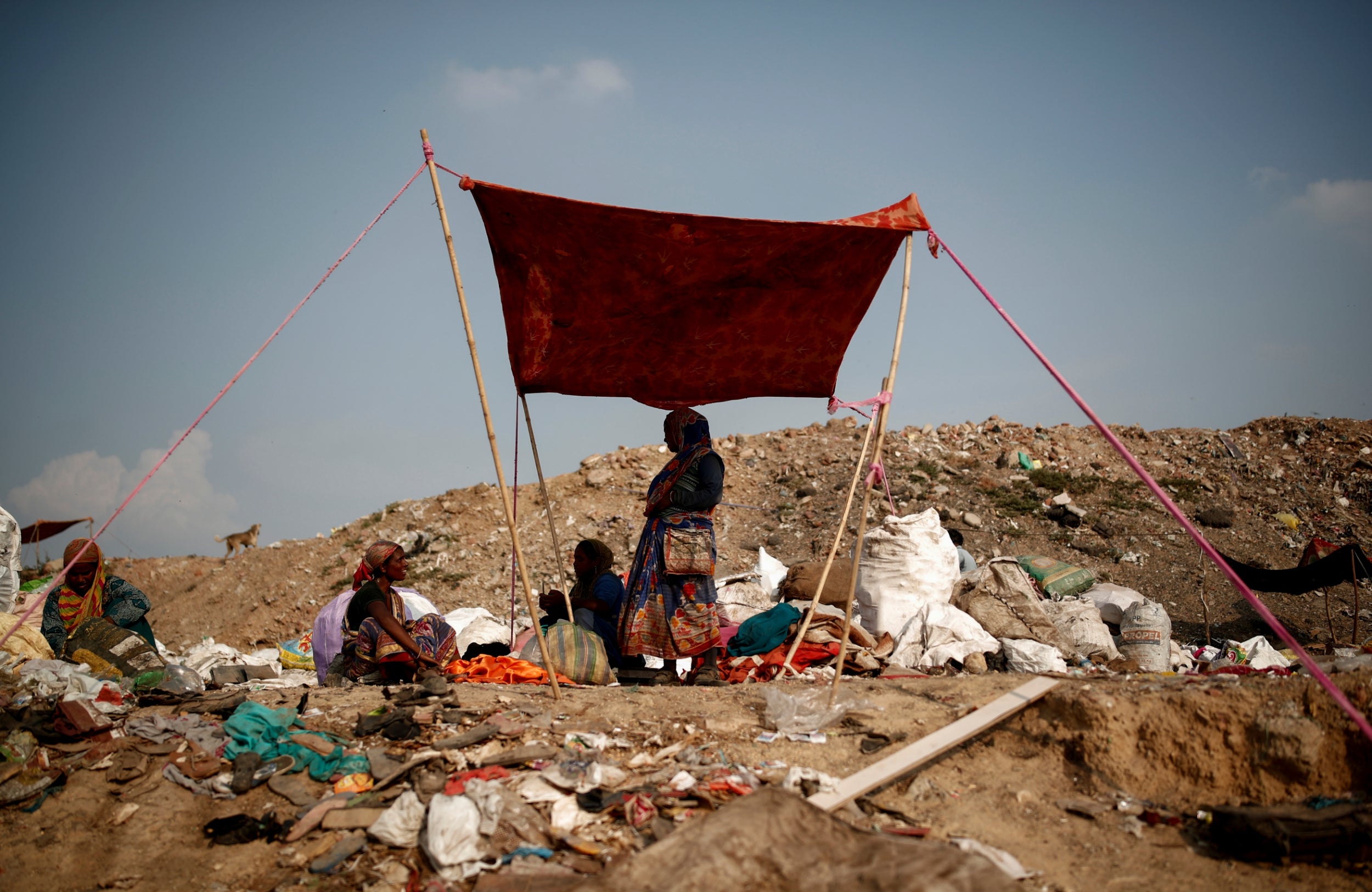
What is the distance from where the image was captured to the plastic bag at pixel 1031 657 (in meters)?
4.61

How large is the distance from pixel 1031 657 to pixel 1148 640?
1.14 metres

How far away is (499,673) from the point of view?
454cm

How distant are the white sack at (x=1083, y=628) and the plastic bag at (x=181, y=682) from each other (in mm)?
5467

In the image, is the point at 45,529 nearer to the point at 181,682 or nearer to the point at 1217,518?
the point at 181,682

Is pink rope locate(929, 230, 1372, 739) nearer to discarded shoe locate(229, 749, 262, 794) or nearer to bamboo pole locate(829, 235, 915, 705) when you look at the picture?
bamboo pole locate(829, 235, 915, 705)

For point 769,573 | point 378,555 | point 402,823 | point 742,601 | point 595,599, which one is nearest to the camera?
point 402,823

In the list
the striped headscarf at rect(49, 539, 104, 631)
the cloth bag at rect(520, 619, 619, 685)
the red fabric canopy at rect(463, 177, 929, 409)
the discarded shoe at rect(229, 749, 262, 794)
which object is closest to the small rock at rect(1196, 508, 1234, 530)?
the red fabric canopy at rect(463, 177, 929, 409)

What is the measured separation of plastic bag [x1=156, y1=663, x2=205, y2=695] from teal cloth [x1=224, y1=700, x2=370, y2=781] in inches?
32.9

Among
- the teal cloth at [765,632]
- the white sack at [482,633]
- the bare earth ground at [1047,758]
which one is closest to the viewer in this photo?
the bare earth ground at [1047,758]

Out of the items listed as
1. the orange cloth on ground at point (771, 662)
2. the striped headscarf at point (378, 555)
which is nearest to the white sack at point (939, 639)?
the orange cloth on ground at point (771, 662)

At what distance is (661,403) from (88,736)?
342 centimetres

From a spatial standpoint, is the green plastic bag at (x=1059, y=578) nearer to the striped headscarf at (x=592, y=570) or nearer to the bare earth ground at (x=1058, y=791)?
the bare earth ground at (x=1058, y=791)

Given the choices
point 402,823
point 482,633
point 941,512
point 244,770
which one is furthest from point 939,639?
point 941,512

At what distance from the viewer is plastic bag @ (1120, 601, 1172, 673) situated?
5.08 m
